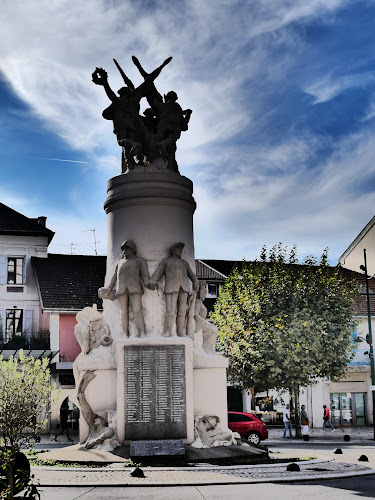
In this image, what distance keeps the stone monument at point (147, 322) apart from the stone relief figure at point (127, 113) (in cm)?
3

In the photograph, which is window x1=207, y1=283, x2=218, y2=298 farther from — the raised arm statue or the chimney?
the raised arm statue

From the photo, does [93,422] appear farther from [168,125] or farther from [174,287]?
[168,125]

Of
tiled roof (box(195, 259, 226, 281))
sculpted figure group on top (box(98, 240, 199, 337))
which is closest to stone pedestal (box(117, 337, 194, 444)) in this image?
sculpted figure group on top (box(98, 240, 199, 337))

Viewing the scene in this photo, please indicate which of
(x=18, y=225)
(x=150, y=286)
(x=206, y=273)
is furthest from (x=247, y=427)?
(x=18, y=225)

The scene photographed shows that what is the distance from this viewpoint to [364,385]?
4678 cm

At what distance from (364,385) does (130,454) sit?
3374 centimetres

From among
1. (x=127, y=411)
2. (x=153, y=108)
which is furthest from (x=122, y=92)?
(x=127, y=411)

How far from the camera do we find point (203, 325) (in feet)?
60.3

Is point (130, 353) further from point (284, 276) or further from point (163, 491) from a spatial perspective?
point (284, 276)

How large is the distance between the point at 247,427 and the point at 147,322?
1345 centimetres

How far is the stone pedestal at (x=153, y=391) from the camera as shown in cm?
1645

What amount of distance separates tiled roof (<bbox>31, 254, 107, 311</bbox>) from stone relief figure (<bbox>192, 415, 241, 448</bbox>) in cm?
2584

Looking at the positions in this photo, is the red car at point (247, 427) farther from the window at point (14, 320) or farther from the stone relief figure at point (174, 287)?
the window at point (14, 320)

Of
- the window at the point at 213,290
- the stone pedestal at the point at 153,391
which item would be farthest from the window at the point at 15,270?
the stone pedestal at the point at 153,391
